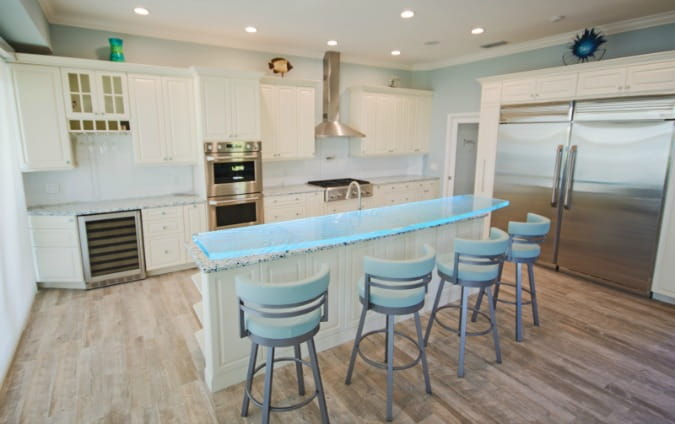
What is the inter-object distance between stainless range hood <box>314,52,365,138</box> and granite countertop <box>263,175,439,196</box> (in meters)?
0.85

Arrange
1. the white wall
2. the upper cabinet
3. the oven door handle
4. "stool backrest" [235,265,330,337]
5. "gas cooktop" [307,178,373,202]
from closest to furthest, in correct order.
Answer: "stool backrest" [235,265,330,337] → the white wall → the oven door handle → "gas cooktop" [307,178,373,202] → the upper cabinet

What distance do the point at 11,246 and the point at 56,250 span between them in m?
0.73

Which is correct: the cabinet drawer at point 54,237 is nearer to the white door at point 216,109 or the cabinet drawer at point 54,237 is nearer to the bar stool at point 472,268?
the white door at point 216,109

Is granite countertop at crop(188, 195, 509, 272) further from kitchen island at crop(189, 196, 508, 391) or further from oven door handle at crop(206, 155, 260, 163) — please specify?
oven door handle at crop(206, 155, 260, 163)

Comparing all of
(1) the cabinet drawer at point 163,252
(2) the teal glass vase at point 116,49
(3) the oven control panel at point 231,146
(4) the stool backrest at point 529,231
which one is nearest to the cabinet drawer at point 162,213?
(1) the cabinet drawer at point 163,252

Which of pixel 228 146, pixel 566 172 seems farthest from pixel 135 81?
pixel 566 172

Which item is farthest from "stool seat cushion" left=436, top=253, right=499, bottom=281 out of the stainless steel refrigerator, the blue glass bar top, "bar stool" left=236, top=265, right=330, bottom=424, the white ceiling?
the white ceiling

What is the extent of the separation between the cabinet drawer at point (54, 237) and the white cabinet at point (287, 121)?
8.23 feet

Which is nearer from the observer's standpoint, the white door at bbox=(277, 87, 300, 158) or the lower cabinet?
the lower cabinet

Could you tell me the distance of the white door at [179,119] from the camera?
445 cm

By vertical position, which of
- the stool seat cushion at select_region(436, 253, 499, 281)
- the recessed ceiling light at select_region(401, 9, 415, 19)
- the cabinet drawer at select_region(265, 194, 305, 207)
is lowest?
the stool seat cushion at select_region(436, 253, 499, 281)

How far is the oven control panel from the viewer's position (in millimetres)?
4590

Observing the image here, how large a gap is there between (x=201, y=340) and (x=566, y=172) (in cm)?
446

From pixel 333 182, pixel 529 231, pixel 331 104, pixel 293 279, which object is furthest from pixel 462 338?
pixel 331 104
